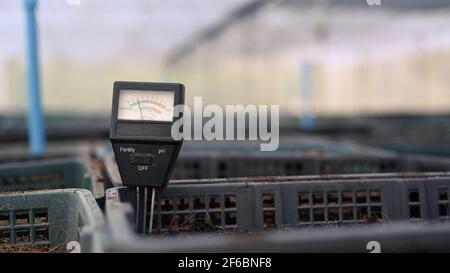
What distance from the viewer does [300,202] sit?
1838 mm

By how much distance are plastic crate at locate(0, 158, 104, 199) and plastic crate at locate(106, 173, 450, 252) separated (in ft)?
1.82

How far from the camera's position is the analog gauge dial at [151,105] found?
5.04 feet

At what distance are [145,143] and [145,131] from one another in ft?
0.12

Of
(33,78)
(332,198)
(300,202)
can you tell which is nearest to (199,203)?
(300,202)

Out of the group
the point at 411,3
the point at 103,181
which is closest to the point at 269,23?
the point at 411,3

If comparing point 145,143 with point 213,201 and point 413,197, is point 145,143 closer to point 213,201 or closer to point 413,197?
point 213,201

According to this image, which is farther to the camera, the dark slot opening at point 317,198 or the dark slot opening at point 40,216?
the dark slot opening at point 317,198

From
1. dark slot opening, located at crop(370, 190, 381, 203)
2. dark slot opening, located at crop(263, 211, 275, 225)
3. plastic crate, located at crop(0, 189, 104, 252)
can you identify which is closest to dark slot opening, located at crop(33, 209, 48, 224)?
plastic crate, located at crop(0, 189, 104, 252)

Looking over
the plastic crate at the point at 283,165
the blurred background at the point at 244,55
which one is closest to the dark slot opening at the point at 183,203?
the plastic crate at the point at 283,165

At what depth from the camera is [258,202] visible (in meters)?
1.76

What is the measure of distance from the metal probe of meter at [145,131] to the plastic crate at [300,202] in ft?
0.38

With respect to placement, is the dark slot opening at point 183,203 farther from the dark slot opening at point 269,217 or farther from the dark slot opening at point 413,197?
the dark slot opening at point 413,197

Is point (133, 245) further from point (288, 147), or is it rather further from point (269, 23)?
point (269, 23)
